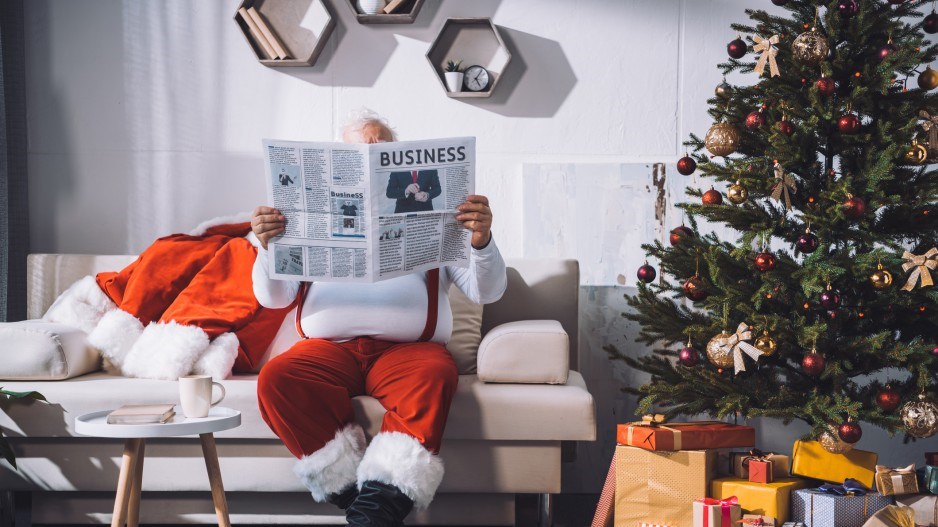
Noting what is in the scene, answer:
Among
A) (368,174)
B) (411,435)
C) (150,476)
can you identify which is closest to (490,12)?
(368,174)

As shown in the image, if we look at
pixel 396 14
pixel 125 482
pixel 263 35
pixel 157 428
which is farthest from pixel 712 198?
pixel 263 35

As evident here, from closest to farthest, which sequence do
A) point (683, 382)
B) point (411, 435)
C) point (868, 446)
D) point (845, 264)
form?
point (411, 435) < point (845, 264) < point (683, 382) < point (868, 446)

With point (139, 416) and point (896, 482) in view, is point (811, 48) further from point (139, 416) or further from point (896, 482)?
point (139, 416)

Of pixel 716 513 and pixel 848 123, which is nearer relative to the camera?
pixel 716 513

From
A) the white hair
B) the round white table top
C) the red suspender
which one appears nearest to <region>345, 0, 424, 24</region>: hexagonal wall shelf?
the white hair

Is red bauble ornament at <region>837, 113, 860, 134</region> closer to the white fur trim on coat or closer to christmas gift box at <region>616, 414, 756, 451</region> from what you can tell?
christmas gift box at <region>616, 414, 756, 451</region>

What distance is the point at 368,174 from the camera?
1948 mm

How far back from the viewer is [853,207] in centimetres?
200

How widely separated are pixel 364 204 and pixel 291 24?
1334 mm

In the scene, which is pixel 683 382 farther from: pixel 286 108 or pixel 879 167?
pixel 286 108

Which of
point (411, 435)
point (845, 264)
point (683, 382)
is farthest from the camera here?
point (683, 382)

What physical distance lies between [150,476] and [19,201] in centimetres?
137

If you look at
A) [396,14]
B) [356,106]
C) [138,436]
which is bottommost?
[138,436]

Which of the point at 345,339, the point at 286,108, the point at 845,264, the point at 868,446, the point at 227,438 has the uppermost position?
the point at 286,108
